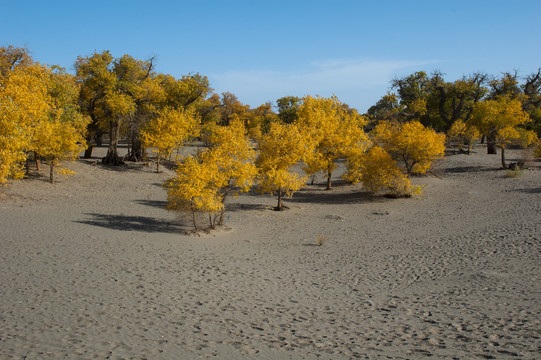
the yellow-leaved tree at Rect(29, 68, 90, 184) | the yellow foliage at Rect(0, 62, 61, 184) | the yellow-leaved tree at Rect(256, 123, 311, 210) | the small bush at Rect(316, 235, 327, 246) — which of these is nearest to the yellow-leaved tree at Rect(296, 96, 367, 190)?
the yellow-leaved tree at Rect(256, 123, 311, 210)

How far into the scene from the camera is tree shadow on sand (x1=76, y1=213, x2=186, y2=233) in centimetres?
1684

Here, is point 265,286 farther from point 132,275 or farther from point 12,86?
point 12,86

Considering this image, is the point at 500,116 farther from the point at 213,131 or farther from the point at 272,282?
the point at 272,282

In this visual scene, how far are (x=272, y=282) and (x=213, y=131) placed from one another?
76.8 feet

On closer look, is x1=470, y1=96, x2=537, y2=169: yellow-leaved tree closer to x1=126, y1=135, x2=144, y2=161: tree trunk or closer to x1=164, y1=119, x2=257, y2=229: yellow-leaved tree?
x1=164, y1=119, x2=257, y2=229: yellow-leaved tree

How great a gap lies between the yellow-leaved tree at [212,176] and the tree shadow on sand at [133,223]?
1275mm

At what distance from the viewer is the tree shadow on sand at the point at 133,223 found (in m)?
16.8

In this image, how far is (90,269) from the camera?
434 inches

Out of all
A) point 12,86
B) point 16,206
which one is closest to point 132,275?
point 16,206

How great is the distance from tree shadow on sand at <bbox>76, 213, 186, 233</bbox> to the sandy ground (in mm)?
86

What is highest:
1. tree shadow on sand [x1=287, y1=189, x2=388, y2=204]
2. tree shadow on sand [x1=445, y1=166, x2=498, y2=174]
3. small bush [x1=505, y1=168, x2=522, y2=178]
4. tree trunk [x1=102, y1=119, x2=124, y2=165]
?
tree trunk [x1=102, y1=119, x2=124, y2=165]

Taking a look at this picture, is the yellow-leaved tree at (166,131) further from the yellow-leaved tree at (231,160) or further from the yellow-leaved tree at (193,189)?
the yellow-leaved tree at (193,189)

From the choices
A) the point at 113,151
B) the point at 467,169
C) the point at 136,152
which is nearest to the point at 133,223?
the point at 113,151

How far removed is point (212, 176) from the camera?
1590 centimetres
